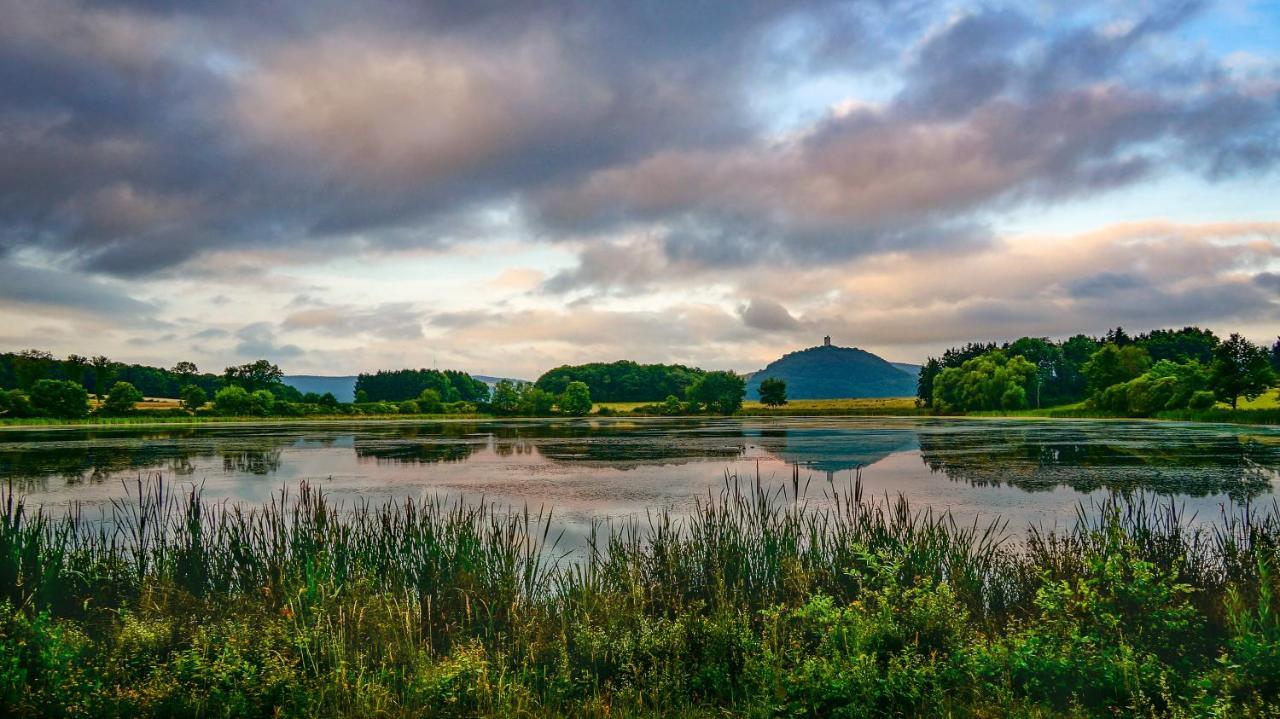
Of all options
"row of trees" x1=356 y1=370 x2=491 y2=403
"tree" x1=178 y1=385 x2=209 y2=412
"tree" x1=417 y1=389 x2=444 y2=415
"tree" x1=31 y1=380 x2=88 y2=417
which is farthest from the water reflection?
"row of trees" x1=356 y1=370 x2=491 y2=403

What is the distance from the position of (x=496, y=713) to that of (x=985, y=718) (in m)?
4.75

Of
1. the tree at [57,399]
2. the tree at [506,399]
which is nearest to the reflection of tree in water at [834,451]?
the tree at [506,399]

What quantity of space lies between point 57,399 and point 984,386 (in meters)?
140

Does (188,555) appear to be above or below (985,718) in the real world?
above

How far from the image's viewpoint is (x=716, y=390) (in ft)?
497

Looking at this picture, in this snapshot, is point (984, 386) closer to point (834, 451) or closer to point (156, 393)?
point (834, 451)

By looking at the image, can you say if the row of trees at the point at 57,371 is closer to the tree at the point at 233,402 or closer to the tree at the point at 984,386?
the tree at the point at 233,402

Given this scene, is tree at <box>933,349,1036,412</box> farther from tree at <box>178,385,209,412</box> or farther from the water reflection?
tree at <box>178,385,209,412</box>

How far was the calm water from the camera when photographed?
19.3 metres

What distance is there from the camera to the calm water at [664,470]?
63.3 feet

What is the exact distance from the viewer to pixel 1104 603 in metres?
7.87

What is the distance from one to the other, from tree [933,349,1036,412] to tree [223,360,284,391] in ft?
477

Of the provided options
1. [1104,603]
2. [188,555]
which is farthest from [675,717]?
[188,555]

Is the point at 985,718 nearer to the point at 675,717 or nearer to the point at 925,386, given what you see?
the point at 675,717
